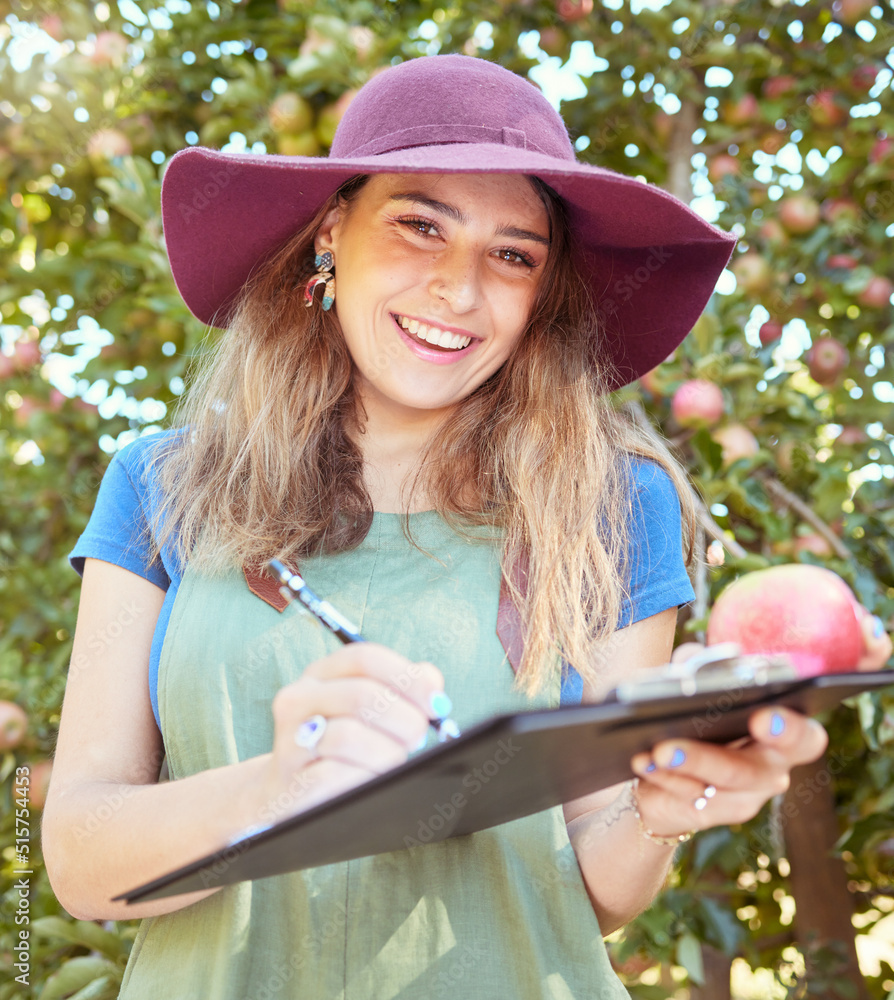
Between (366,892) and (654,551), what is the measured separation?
0.54m

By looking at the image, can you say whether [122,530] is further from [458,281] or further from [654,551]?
[654,551]

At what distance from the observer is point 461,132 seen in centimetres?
126

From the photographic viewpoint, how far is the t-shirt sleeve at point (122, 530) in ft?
4.02

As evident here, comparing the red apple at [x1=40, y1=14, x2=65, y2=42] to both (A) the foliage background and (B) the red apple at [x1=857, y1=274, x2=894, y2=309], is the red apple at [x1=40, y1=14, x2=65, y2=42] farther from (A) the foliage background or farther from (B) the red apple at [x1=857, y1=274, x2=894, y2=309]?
(B) the red apple at [x1=857, y1=274, x2=894, y2=309]

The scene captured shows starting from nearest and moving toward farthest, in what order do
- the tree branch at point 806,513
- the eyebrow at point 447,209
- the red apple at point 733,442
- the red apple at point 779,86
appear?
the eyebrow at point 447,209
the tree branch at point 806,513
the red apple at point 733,442
the red apple at point 779,86

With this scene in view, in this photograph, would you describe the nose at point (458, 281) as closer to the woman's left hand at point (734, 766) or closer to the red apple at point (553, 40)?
the woman's left hand at point (734, 766)

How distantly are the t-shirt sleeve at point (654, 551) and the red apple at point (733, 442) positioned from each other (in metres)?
0.69

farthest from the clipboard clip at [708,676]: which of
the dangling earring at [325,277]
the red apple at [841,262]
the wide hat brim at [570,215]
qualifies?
the red apple at [841,262]

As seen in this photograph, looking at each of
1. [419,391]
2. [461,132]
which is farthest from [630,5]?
[419,391]

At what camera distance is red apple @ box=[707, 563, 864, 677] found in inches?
35.9

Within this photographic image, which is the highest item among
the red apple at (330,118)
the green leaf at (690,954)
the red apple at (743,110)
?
the red apple at (330,118)

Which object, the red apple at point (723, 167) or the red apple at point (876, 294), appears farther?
the red apple at point (723, 167)

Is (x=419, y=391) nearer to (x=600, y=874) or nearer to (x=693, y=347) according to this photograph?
(x=600, y=874)

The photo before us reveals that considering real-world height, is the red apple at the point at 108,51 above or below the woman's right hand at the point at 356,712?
above
